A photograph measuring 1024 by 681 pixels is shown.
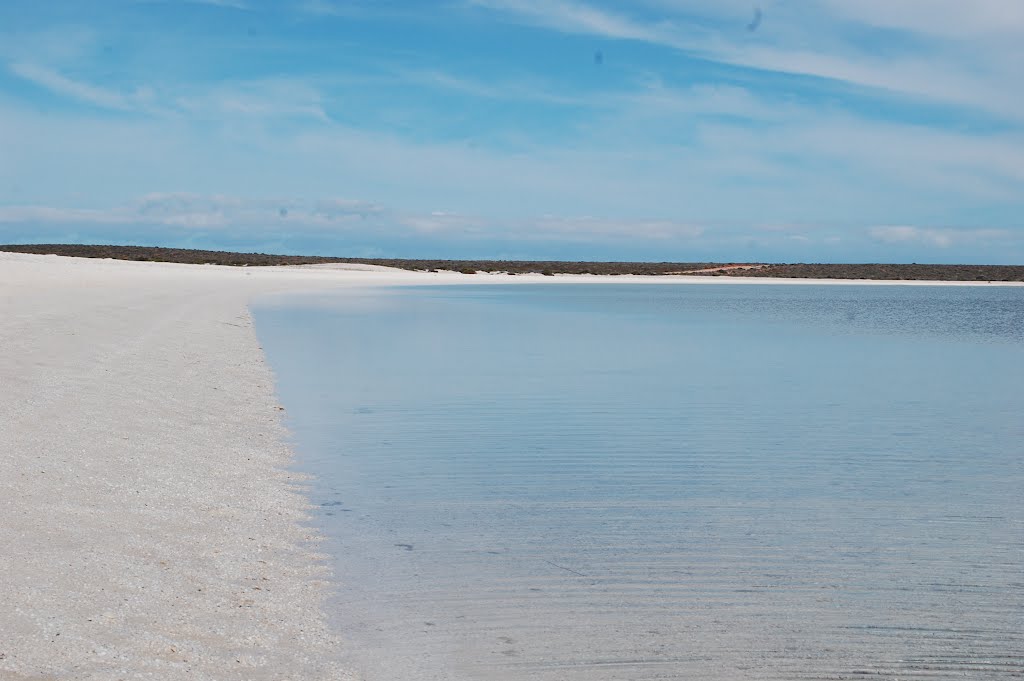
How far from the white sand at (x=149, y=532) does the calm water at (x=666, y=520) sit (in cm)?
32

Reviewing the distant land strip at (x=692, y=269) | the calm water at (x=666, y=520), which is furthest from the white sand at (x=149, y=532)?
the distant land strip at (x=692, y=269)

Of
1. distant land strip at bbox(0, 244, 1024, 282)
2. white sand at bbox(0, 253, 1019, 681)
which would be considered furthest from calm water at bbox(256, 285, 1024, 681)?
distant land strip at bbox(0, 244, 1024, 282)

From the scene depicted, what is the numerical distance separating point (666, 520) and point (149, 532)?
9.66ft

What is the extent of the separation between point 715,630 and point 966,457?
16.1 ft

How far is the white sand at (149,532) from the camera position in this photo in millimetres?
3707

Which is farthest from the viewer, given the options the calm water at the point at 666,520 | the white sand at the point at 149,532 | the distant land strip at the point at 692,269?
the distant land strip at the point at 692,269

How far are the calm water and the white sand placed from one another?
323 millimetres

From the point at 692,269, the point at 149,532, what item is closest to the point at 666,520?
the point at 149,532

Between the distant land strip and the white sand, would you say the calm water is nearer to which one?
the white sand

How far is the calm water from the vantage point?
13.1 ft

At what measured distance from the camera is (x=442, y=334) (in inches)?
824

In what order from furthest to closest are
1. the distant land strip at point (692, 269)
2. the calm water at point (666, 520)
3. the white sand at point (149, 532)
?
the distant land strip at point (692, 269) → the calm water at point (666, 520) → the white sand at point (149, 532)

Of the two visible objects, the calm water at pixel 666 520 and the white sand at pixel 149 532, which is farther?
the calm water at pixel 666 520

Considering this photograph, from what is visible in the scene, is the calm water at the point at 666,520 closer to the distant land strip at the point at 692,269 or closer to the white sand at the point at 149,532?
the white sand at the point at 149,532
